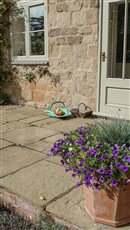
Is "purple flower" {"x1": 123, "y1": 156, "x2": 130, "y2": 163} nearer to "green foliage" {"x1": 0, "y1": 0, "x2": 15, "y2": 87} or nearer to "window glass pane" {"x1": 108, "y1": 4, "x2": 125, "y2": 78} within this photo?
"window glass pane" {"x1": 108, "y1": 4, "x2": 125, "y2": 78}

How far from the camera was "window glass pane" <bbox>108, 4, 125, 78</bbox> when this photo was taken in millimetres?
4094

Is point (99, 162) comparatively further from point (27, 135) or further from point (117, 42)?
point (117, 42)

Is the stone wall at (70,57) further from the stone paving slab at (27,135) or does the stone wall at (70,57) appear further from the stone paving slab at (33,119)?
the stone paving slab at (27,135)

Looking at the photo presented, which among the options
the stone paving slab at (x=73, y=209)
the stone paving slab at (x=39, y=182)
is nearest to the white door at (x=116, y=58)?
the stone paving slab at (x=39, y=182)

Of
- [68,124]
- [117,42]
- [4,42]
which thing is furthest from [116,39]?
[4,42]

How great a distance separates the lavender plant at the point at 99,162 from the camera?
4.82ft

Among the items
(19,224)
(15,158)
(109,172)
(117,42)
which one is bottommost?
(19,224)

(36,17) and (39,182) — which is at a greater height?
(36,17)

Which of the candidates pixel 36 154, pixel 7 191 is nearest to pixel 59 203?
pixel 7 191

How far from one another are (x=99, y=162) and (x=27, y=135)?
90.6 inches

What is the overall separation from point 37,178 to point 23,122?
210 centimetres

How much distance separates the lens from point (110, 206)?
161cm

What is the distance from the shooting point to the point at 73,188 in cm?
216

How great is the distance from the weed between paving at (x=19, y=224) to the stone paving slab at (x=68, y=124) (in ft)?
6.67
